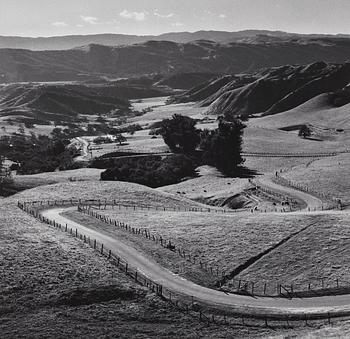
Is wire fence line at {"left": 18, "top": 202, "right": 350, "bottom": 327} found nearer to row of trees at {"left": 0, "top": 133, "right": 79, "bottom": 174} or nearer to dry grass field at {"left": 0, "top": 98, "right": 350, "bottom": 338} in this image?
dry grass field at {"left": 0, "top": 98, "right": 350, "bottom": 338}

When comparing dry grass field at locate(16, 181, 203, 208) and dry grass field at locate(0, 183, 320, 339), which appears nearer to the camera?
dry grass field at locate(0, 183, 320, 339)

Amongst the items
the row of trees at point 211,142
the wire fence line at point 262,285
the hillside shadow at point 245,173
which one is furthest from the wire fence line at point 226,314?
the row of trees at point 211,142

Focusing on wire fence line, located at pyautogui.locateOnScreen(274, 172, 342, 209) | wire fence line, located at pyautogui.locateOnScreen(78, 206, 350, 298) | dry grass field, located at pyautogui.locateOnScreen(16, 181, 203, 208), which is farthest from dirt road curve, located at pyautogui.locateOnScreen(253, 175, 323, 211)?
wire fence line, located at pyautogui.locateOnScreen(78, 206, 350, 298)

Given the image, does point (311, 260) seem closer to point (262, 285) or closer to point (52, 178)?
point (262, 285)

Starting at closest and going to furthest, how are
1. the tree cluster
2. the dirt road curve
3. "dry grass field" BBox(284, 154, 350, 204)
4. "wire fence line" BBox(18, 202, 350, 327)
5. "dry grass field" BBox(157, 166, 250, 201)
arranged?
1. "wire fence line" BBox(18, 202, 350, 327)
2. the dirt road curve
3. "dry grass field" BBox(284, 154, 350, 204)
4. "dry grass field" BBox(157, 166, 250, 201)
5. the tree cluster

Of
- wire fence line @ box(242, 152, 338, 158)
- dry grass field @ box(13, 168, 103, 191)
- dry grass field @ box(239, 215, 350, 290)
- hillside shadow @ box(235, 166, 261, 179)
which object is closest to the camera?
dry grass field @ box(239, 215, 350, 290)

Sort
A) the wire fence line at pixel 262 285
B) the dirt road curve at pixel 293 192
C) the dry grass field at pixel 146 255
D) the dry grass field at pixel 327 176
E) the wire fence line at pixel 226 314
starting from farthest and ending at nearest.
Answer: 1. the dry grass field at pixel 327 176
2. the dirt road curve at pixel 293 192
3. the wire fence line at pixel 262 285
4. the wire fence line at pixel 226 314
5. the dry grass field at pixel 146 255

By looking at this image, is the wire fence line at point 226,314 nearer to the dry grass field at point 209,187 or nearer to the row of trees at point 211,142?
the dry grass field at point 209,187

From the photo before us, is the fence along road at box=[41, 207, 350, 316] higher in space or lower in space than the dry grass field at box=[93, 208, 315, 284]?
lower

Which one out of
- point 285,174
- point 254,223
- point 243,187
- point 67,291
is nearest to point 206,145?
point 285,174
